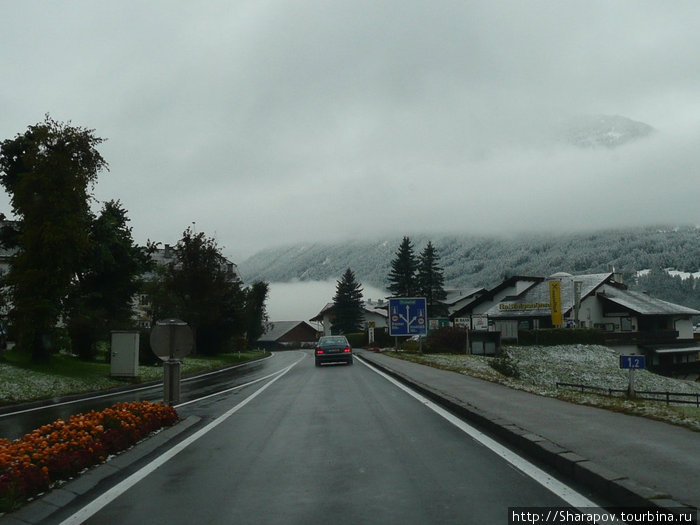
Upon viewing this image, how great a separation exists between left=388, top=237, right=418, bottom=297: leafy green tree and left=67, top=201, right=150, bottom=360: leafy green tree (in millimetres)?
60260

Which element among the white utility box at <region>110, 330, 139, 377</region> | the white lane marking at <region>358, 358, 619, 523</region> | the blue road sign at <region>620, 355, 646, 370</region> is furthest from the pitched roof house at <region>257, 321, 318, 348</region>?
the white lane marking at <region>358, 358, 619, 523</region>

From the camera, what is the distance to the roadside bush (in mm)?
55781

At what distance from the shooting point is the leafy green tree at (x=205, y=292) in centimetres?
4953

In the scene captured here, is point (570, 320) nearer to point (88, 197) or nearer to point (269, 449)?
point (88, 197)

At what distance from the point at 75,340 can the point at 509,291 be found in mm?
57693

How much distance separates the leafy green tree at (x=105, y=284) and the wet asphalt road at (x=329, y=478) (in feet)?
82.1

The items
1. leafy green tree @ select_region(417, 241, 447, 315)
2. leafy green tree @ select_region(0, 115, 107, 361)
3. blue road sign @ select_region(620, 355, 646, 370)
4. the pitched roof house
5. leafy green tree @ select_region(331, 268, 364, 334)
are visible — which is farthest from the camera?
the pitched roof house

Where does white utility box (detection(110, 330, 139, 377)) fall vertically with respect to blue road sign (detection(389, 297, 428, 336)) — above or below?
below

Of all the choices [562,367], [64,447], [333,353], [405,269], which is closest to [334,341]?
[333,353]

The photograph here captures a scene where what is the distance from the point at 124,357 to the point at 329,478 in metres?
21.8

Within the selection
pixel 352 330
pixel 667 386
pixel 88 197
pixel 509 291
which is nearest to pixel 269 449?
pixel 88 197

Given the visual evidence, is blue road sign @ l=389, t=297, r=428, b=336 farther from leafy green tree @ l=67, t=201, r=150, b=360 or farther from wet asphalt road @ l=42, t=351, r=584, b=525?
wet asphalt road @ l=42, t=351, r=584, b=525

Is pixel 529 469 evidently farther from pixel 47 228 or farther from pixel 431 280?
pixel 431 280

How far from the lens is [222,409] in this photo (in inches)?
551
